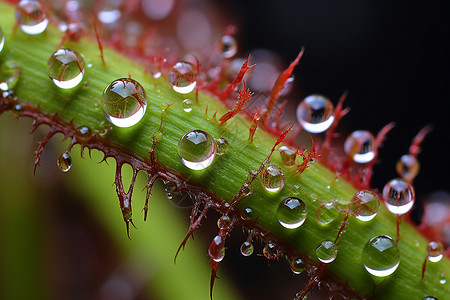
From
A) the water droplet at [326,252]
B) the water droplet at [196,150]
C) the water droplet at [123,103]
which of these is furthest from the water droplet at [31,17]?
the water droplet at [326,252]

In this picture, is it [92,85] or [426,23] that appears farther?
[426,23]

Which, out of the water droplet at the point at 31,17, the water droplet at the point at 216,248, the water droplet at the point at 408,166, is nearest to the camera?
the water droplet at the point at 216,248

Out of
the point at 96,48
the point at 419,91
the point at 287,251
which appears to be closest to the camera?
the point at 287,251

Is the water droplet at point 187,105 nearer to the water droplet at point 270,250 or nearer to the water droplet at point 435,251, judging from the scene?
the water droplet at point 270,250

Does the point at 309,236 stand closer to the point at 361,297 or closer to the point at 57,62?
the point at 361,297

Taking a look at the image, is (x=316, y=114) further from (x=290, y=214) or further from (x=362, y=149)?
(x=290, y=214)

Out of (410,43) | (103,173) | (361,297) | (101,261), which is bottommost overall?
(101,261)

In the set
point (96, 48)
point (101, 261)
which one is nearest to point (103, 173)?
point (101, 261)
